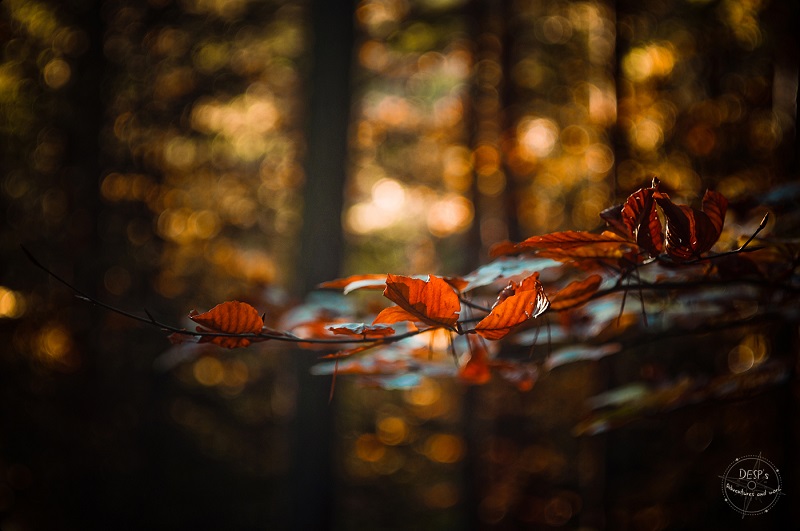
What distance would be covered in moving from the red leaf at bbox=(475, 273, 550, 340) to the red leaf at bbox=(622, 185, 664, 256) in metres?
0.14

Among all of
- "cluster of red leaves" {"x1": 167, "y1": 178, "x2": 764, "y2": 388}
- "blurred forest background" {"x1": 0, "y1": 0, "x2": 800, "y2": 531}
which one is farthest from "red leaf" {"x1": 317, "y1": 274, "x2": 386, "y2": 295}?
"blurred forest background" {"x1": 0, "y1": 0, "x2": 800, "y2": 531}

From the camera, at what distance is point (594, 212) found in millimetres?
5566

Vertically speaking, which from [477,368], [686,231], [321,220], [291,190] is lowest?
[477,368]

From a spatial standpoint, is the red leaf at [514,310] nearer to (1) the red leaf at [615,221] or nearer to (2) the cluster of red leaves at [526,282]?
(2) the cluster of red leaves at [526,282]

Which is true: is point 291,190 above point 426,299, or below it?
above

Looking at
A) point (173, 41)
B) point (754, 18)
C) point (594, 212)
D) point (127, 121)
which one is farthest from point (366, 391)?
point (754, 18)

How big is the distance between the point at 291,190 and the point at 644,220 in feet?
21.1

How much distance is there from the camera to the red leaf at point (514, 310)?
1.91 ft

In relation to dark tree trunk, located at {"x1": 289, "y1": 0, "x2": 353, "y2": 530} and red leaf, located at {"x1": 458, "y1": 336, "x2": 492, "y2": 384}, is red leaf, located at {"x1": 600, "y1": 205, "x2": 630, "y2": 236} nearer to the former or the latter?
red leaf, located at {"x1": 458, "y1": 336, "x2": 492, "y2": 384}

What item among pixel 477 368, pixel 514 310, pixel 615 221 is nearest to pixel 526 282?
pixel 514 310

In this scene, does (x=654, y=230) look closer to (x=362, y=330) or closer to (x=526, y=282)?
(x=526, y=282)

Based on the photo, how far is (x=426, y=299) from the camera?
0.59m

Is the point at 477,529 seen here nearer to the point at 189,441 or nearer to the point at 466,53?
the point at 189,441

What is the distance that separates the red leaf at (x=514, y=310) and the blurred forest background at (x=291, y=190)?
2337mm
